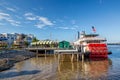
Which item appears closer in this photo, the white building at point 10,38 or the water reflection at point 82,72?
the water reflection at point 82,72

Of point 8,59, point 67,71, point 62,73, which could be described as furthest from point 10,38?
point 62,73

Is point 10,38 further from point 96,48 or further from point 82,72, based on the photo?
point 82,72

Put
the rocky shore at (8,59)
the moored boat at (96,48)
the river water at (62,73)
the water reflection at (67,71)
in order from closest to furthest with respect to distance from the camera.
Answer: the river water at (62,73) → the water reflection at (67,71) → the rocky shore at (8,59) → the moored boat at (96,48)

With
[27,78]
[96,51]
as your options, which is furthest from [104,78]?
[96,51]

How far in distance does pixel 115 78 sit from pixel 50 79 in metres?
7.73

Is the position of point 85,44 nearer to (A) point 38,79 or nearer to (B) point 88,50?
(B) point 88,50

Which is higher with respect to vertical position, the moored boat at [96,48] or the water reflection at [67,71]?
the moored boat at [96,48]

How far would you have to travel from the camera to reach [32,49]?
53.3m

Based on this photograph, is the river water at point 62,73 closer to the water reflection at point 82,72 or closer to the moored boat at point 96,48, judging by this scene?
the water reflection at point 82,72

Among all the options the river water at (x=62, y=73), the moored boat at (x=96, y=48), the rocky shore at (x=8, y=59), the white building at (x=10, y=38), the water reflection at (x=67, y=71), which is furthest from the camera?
the white building at (x=10, y=38)

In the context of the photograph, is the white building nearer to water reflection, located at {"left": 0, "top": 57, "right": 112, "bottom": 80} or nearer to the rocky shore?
the rocky shore

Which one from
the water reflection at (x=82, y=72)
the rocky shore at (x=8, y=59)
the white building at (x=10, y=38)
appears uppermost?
the white building at (x=10, y=38)

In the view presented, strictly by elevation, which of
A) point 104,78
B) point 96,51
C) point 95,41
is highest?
point 95,41

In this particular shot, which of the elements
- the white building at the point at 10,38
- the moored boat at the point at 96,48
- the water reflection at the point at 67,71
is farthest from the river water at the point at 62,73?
the white building at the point at 10,38
